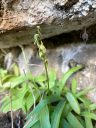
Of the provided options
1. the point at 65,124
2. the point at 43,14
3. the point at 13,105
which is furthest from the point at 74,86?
the point at 43,14

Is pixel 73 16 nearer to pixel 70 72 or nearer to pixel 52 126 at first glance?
pixel 70 72

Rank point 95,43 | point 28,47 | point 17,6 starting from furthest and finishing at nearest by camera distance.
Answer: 1. point 28,47
2. point 95,43
3. point 17,6

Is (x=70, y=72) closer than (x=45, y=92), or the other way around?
(x=45, y=92)

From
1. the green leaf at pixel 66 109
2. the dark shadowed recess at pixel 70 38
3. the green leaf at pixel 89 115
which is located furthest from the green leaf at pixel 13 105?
the dark shadowed recess at pixel 70 38

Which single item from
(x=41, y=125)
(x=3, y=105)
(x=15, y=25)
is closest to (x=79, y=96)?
(x=41, y=125)

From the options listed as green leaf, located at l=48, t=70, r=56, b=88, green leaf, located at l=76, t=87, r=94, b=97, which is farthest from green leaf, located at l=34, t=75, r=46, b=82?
green leaf, located at l=76, t=87, r=94, b=97

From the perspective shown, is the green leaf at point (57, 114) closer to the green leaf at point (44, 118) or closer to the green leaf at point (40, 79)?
the green leaf at point (44, 118)
